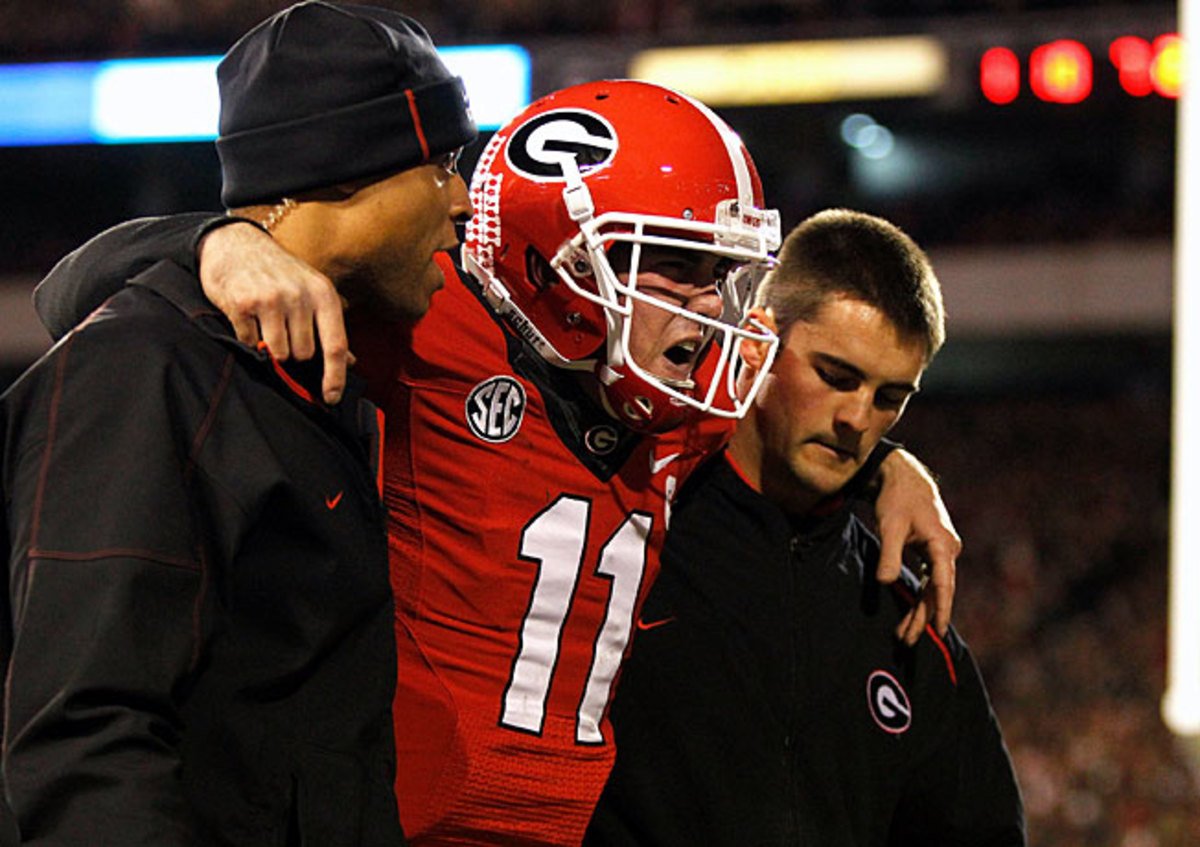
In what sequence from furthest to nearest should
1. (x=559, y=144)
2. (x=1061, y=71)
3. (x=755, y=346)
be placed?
(x=1061, y=71), (x=755, y=346), (x=559, y=144)

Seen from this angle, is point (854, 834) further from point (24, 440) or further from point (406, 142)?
point (24, 440)

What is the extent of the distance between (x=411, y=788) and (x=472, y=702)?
13 centimetres

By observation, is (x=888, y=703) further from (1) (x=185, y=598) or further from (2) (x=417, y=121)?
(1) (x=185, y=598)

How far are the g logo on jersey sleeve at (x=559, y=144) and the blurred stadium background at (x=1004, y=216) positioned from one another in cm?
745

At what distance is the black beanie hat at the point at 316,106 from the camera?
1.48m

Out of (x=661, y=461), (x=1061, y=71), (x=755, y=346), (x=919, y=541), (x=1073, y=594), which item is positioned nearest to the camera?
(x=661, y=461)

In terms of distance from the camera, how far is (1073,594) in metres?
11.1

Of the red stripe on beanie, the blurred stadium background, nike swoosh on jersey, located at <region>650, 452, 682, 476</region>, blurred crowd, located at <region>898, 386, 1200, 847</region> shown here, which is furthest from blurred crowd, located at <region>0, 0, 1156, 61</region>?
the red stripe on beanie

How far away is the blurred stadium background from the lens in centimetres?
1009

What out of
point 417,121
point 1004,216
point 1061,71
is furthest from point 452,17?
point 417,121

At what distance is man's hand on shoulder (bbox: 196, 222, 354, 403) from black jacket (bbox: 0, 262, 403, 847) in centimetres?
2

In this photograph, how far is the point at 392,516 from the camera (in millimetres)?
1943

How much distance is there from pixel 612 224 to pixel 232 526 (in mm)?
826

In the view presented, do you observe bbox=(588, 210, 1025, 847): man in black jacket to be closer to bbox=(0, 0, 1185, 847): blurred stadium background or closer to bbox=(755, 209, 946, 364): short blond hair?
A: bbox=(755, 209, 946, 364): short blond hair
